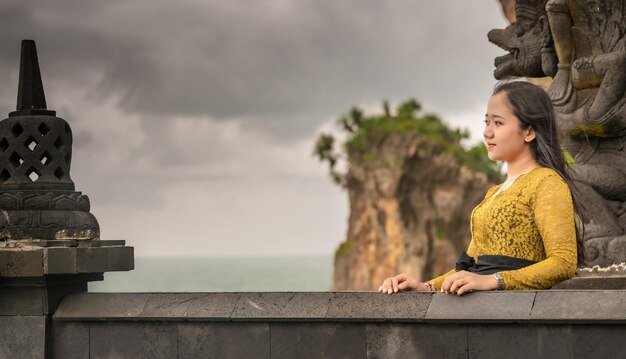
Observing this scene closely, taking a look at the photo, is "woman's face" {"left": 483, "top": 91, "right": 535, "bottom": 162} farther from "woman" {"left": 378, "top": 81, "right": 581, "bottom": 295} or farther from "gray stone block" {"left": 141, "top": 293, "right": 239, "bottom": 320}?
"gray stone block" {"left": 141, "top": 293, "right": 239, "bottom": 320}

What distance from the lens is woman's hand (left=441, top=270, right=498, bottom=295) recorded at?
4898mm

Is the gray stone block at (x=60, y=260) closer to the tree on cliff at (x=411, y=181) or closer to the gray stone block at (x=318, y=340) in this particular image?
the gray stone block at (x=318, y=340)

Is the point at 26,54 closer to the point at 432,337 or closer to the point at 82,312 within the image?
the point at 82,312

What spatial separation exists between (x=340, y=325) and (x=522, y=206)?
1.26 metres

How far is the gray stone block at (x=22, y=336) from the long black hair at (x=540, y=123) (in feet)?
10.9

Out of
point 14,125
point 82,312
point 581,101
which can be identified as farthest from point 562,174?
point 581,101

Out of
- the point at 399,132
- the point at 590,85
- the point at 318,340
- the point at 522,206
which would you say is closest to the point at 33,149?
the point at 318,340

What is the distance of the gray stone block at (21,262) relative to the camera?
6.50 m

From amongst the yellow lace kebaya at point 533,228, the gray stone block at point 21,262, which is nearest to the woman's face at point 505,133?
the yellow lace kebaya at point 533,228

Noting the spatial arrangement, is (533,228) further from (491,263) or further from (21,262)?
(21,262)

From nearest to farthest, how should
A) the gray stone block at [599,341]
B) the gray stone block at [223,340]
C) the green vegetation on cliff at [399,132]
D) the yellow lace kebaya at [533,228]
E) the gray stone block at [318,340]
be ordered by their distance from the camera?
1. the yellow lace kebaya at [533,228]
2. the gray stone block at [599,341]
3. the gray stone block at [318,340]
4. the gray stone block at [223,340]
5. the green vegetation on cliff at [399,132]

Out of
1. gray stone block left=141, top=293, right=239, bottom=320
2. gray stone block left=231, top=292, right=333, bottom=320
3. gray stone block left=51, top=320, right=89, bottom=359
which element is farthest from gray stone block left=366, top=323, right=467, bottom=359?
gray stone block left=51, top=320, right=89, bottom=359

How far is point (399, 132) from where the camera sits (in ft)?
156

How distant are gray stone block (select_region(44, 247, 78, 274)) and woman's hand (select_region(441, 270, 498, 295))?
8.50ft
